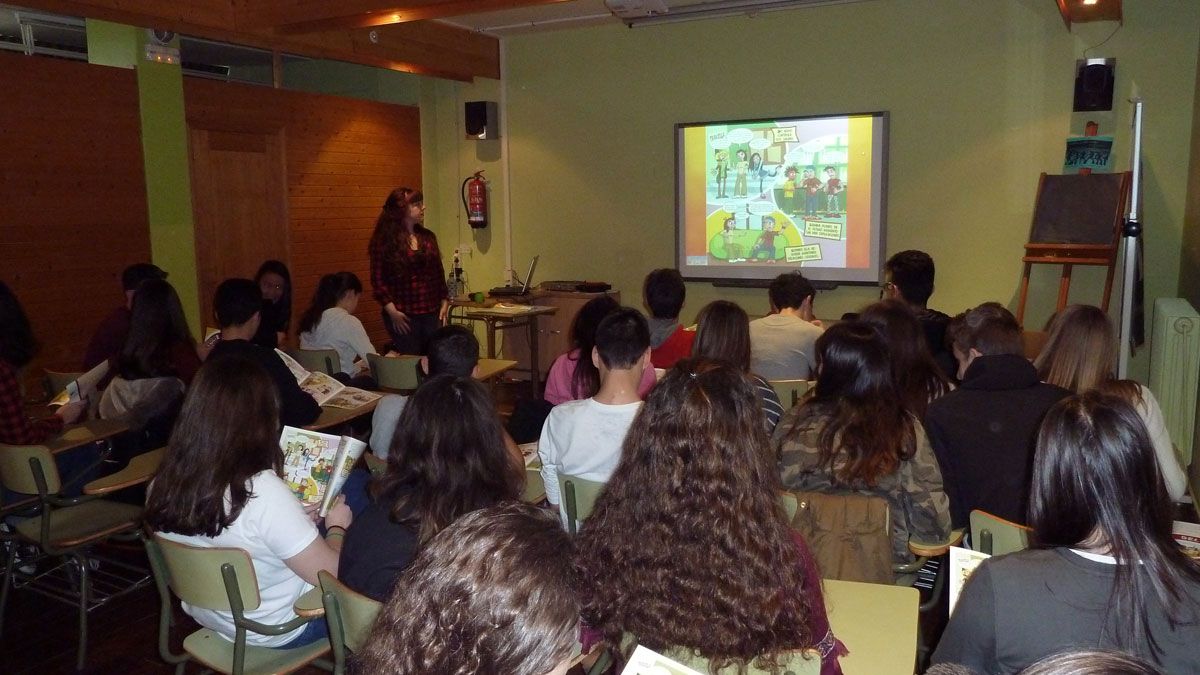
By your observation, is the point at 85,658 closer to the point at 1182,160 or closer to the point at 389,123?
the point at 389,123

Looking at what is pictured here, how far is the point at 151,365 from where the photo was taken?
3.70 metres

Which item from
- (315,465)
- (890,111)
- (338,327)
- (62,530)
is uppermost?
(890,111)

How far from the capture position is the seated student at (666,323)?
4.32m

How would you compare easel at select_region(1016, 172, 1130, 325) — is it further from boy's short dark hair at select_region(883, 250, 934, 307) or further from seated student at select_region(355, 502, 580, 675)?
seated student at select_region(355, 502, 580, 675)

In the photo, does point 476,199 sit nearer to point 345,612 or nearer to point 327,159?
point 327,159

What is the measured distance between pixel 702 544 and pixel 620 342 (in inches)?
52.4

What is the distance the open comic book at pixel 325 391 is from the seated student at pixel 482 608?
3.11m

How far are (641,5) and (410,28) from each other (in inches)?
80.0

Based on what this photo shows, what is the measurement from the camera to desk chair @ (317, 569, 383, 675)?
75.0 inches

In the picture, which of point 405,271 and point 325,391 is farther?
point 405,271

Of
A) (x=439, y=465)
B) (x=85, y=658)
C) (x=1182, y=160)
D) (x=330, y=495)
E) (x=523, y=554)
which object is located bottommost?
(x=85, y=658)

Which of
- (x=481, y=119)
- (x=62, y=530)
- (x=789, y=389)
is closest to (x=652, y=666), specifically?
(x=789, y=389)

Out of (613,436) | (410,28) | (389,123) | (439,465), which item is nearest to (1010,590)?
(439,465)

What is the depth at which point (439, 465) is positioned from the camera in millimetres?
2070
